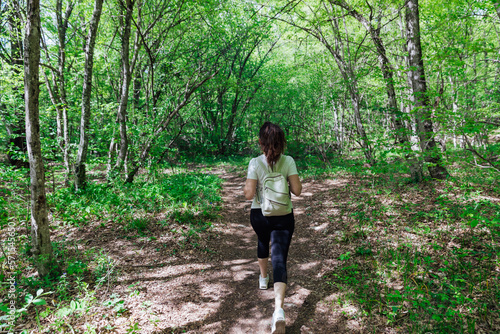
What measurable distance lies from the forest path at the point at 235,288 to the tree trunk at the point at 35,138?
1129mm

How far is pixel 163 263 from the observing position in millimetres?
4223

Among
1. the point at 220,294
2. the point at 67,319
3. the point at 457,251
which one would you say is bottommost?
the point at 220,294

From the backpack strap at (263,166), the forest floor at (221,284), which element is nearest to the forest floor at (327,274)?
→ the forest floor at (221,284)

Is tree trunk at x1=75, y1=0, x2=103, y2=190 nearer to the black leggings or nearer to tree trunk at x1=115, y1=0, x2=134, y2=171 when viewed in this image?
tree trunk at x1=115, y1=0, x2=134, y2=171

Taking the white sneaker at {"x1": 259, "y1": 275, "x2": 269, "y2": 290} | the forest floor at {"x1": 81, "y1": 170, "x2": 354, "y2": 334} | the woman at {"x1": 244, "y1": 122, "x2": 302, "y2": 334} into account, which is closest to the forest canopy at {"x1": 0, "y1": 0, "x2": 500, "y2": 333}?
the forest floor at {"x1": 81, "y1": 170, "x2": 354, "y2": 334}

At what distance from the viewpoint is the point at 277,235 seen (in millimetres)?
2836

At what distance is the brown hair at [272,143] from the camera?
2795 millimetres

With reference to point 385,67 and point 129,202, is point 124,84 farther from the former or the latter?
point 385,67

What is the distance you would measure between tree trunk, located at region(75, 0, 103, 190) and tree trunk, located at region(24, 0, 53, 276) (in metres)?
3.55

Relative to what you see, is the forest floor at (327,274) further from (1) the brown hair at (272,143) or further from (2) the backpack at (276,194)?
(1) the brown hair at (272,143)

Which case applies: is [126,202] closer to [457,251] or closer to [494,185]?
[457,251]

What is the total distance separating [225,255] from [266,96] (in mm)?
12440

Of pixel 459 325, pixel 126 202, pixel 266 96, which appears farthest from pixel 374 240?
pixel 266 96

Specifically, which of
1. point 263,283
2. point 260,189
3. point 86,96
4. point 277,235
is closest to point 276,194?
point 260,189
